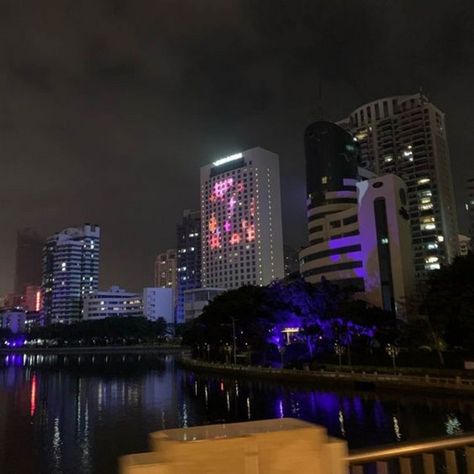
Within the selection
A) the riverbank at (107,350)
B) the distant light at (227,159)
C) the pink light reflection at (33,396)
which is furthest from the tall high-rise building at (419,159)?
the pink light reflection at (33,396)

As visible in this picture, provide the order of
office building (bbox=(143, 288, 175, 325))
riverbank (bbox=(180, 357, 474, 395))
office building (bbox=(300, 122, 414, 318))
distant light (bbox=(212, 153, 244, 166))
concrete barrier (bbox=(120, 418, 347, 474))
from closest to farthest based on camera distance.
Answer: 1. concrete barrier (bbox=(120, 418, 347, 474))
2. riverbank (bbox=(180, 357, 474, 395))
3. office building (bbox=(300, 122, 414, 318))
4. distant light (bbox=(212, 153, 244, 166))
5. office building (bbox=(143, 288, 175, 325))

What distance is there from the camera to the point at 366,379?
155 feet

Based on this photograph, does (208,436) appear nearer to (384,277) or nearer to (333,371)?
(333,371)

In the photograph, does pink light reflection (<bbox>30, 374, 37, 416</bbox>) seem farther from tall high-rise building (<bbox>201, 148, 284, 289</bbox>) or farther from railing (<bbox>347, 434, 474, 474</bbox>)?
tall high-rise building (<bbox>201, 148, 284, 289</bbox>)

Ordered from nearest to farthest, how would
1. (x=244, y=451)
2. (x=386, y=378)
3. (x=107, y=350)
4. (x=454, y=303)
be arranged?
(x=244, y=451)
(x=454, y=303)
(x=386, y=378)
(x=107, y=350)

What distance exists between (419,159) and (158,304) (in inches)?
4363

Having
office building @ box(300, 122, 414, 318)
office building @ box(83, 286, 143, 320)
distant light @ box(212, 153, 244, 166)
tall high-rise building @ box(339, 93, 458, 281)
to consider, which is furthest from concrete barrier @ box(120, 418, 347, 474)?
office building @ box(83, 286, 143, 320)

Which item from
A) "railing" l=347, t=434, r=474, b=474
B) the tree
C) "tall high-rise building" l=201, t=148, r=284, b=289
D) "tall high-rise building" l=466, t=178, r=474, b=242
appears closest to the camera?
"railing" l=347, t=434, r=474, b=474

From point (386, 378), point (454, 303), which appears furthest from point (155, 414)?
point (454, 303)

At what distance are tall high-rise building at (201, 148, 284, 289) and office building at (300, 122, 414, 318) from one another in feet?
200

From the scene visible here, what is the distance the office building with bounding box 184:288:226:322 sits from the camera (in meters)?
159

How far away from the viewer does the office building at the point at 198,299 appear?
520ft

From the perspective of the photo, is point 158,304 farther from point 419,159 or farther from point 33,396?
point 33,396

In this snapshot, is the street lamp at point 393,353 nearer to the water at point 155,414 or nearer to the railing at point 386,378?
the railing at point 386,378
